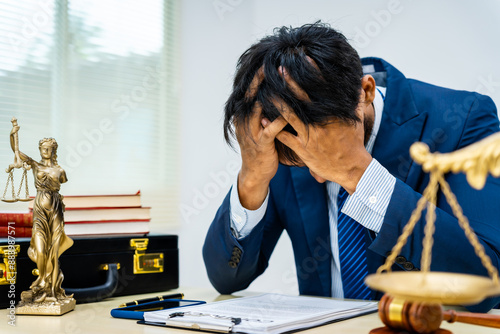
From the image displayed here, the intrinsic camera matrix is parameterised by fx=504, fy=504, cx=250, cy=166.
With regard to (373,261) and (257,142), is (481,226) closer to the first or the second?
(373,261)

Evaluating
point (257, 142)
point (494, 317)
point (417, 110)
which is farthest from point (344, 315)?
point (417, 110)

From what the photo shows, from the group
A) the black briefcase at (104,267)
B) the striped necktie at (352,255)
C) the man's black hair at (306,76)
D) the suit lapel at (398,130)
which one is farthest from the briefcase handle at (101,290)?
the suit lapel at (398,130)

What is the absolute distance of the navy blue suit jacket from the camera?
43.6 inches

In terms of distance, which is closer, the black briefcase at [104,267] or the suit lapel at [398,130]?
the black briefcase at [104,267]

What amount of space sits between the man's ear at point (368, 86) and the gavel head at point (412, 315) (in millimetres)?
671

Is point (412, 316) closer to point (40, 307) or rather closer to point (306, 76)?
point (306, 76)

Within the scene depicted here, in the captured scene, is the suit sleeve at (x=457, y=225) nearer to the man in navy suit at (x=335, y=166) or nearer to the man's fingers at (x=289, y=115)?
the man in navy suit at (x=335, y=166)

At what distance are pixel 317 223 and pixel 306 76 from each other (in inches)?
21.3

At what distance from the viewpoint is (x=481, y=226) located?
116 cm

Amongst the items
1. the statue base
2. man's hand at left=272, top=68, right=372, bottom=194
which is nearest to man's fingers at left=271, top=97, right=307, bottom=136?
man's hand at left=272, top=68, right=372, bottom=194

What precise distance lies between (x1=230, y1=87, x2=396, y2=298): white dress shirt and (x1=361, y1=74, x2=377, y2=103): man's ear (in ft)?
0.57

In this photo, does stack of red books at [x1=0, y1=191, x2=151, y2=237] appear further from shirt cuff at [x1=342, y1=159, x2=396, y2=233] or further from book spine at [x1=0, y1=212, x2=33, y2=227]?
shirt cuff at [x1=342, y1=159, x2=396, y2=233]

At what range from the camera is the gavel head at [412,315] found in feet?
1.98

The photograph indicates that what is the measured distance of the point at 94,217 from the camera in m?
1.33
